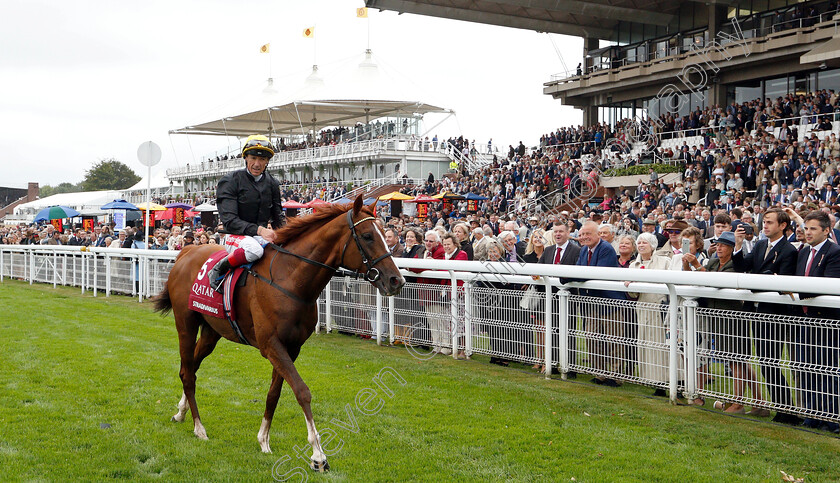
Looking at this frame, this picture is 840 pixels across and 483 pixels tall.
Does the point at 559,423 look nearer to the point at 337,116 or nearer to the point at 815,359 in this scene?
the point at 815,359

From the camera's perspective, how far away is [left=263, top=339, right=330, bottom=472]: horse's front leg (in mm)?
4648

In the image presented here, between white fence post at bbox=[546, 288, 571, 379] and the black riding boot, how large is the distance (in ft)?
11.3

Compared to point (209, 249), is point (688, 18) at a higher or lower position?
higher

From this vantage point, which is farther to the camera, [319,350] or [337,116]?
[337,116]

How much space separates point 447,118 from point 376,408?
4082cm

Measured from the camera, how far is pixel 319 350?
30.2 feet

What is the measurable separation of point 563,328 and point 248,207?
3.42m

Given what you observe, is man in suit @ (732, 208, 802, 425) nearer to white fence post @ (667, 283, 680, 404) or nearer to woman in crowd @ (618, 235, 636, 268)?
white fence post @ (667, 283, 680, 404)

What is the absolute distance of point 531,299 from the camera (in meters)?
7.78

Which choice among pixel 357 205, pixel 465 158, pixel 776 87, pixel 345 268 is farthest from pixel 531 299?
pixel 465 158

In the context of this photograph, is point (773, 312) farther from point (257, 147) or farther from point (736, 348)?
point (257, 147)

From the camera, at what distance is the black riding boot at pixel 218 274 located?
17.8 ft

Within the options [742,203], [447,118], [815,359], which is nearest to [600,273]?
[815,359]

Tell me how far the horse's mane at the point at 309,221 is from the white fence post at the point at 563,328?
2.98 m
